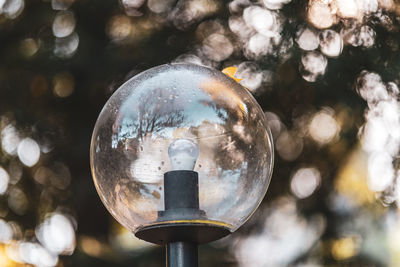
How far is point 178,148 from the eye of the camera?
1242 millimetres

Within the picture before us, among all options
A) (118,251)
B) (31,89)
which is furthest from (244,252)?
(31,89)

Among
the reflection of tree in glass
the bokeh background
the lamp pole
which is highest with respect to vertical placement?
the reflection of tree in glass

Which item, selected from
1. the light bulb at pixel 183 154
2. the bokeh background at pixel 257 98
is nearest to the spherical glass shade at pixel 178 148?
the light bulb at pixel 183 154

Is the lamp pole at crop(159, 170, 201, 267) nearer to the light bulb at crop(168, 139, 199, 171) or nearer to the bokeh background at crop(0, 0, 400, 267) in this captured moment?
the light bulb at crop(168, 139, 199, 171)

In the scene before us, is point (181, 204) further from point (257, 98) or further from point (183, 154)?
point (257, 98)

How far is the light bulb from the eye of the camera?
4.05 feet

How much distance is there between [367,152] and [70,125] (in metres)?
2.03

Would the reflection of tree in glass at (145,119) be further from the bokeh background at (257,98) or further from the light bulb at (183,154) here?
the bokeh background at (257,98)

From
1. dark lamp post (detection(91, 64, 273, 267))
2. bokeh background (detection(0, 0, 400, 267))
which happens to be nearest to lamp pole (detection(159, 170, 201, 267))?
dark lamp post (detection(91, 64, 273, 267))

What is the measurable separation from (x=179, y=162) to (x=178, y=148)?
0.03m

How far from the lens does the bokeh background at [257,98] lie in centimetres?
393

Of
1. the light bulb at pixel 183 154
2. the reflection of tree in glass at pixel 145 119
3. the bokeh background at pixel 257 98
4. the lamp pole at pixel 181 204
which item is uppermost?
the reflection of tree in glass at pixel 145 119

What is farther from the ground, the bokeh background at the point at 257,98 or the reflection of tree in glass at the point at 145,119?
the reflection of tree in glass at the point at 145,119

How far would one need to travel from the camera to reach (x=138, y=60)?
13.3 ft
